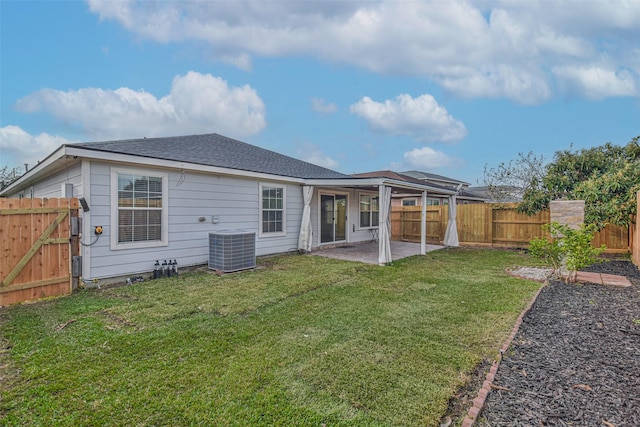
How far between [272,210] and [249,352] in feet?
20.7

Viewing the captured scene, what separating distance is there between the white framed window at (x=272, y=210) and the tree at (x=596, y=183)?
8991mm

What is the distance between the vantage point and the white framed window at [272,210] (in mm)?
8875

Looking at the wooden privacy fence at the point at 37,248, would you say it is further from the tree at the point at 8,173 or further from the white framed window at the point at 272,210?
the tree at the point at 8,173

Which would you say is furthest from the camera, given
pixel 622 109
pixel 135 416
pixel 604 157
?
pixel 622 109

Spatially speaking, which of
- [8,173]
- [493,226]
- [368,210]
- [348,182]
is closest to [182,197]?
[348,182]

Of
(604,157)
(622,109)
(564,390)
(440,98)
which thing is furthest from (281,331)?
(622,109)

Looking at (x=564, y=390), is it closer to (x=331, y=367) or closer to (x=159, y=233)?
(x=331, y=367)

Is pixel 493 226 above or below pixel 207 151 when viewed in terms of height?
below

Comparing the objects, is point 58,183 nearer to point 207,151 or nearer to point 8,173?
point 207,151

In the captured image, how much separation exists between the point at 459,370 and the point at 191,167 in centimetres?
628

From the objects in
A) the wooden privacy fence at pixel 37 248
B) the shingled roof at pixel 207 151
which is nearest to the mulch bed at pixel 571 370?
the wooden privacy fence at pixel 37 248

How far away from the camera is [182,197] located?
274 inches

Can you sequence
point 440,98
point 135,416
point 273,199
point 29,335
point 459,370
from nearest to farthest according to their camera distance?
point 135,416 → point 459,370 → point 29,335 → point 273,199 → point 440,98

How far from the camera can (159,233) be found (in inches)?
260
